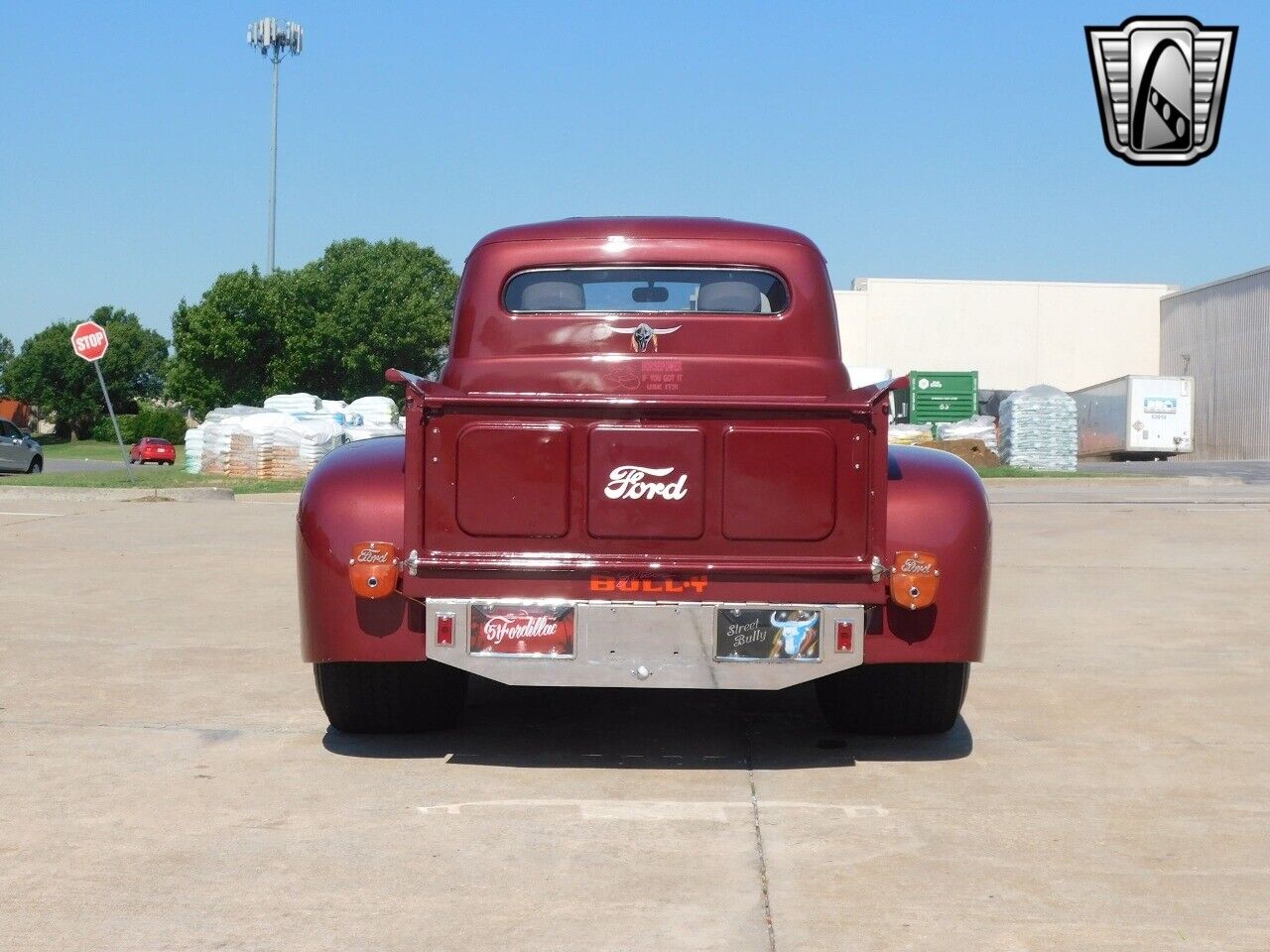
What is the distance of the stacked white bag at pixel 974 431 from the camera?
3714 cm

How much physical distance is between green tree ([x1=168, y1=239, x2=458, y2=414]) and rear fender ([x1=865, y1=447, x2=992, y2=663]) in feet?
195

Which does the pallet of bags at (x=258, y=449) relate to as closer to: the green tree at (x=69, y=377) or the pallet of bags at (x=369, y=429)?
the pallet of bags at (x=369, y=429)

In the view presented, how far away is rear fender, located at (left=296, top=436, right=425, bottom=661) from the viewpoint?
5363 millimetres

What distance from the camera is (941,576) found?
5.36 meters

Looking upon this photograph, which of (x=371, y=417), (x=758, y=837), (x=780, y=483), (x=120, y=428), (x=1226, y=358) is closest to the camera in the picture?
(x=758, y=837)

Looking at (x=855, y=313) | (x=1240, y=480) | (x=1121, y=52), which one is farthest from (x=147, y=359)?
(x=1121, y=52)

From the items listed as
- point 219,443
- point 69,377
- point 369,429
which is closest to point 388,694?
point 219,443

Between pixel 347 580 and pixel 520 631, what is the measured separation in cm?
68

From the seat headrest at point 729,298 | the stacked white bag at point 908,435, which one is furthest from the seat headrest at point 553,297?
the stacked white bag at point 908,435

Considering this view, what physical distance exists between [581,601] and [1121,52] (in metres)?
6.67

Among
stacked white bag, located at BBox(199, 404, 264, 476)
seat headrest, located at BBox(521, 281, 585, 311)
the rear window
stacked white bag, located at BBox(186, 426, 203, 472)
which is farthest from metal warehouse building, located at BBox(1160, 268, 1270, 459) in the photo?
seat headrest, located at BBox(521, 281, 585, 311)

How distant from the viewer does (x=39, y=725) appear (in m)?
6.13

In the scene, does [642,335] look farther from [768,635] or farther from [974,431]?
[974,431]

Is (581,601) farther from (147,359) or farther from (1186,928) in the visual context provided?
(147,359)
